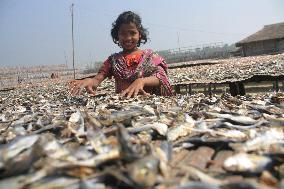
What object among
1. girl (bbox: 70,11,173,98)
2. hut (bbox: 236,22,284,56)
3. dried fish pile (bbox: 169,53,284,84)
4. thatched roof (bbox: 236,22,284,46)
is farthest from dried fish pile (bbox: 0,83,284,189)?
Answer: thatched roof (bbox: 236,22,284,46)

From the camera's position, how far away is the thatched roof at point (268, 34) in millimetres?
35669

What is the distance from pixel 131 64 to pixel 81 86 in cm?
90

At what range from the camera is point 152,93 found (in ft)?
19.7

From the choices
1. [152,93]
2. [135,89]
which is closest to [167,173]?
[135,89]

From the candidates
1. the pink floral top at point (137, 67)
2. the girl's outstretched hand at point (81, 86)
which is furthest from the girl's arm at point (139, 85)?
the girl's outstretched hand at point (81, 86)

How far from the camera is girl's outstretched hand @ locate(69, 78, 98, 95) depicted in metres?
5.21

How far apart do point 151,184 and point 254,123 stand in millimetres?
1723

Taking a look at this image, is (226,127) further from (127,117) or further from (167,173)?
(167,173)

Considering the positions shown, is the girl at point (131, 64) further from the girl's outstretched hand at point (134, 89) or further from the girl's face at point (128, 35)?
the girl's outstretched hand at point (134, 89)

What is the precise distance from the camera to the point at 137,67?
556cm

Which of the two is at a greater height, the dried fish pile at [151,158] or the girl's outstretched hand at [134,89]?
the girl's outstretched hand at [134,89]

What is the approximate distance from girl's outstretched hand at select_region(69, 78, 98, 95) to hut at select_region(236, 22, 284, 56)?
32.7 metres

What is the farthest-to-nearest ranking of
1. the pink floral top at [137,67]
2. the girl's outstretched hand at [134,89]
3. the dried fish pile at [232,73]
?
1. the dried fish pile at [232,73]
2. the pink floral top at [137,67]
3. the girl's outstretched hand at [134,89]

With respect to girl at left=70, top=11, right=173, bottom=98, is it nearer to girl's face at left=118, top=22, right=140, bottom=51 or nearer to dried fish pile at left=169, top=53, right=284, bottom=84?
girl's face at left=118, top=22, right=140, bottom=51
